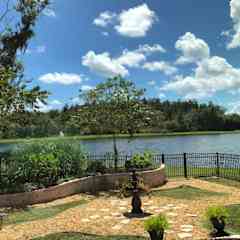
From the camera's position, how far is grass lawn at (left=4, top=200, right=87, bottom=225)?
997 cm

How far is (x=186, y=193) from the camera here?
13.0 meters

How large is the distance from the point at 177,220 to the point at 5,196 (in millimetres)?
4758

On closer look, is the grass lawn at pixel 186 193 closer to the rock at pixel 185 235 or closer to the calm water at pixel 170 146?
the rock at pixel 185 235

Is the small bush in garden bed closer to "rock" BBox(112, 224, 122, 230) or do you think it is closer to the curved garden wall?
the curved garden wall

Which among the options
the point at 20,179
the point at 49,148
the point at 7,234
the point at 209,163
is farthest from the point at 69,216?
the point at 209,163

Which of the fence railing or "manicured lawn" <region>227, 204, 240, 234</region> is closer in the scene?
"manicured lawn" <region>227, 204, 240, 234</region>

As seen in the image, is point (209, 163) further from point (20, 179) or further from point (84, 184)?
point (20, 179)

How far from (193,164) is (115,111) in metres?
5.03

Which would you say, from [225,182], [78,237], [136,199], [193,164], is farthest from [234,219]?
[193,164]

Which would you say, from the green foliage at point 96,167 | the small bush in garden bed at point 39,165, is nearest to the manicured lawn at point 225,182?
the green foliage at point 96,167

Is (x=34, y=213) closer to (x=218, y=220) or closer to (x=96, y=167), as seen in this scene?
(x=218, y=220)

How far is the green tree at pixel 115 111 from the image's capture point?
57.5ft

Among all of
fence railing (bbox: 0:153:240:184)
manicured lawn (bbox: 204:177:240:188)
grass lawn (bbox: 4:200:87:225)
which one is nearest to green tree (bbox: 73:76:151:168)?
fence railing (bbox: 0:153:240:184)

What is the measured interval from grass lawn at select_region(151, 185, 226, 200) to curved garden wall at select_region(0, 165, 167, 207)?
1438 millimetres
